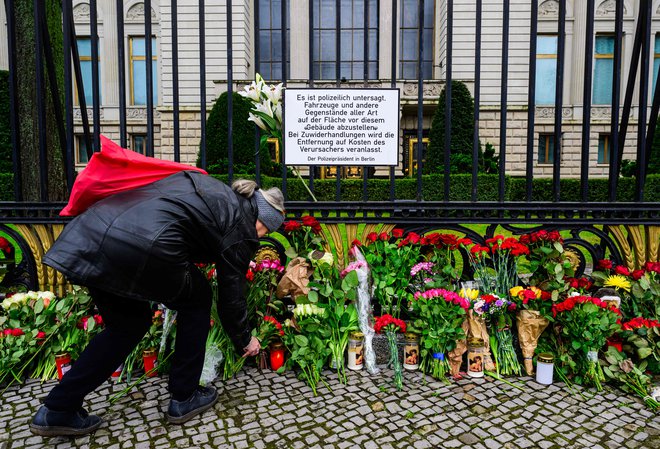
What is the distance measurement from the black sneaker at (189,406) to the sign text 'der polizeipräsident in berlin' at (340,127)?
1.82 meters

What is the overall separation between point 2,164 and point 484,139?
16.6m

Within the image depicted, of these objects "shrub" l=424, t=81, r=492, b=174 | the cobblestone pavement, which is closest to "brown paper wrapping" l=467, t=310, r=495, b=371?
the cobblestone pavement

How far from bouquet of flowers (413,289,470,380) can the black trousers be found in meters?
1.47

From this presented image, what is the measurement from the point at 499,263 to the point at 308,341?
1.55 m

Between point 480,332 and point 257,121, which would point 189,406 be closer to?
point 480,332

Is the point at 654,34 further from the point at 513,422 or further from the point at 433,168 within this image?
the point at 513,422

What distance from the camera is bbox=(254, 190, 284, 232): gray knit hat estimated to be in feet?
8.50

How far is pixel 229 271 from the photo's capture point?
2441 mm

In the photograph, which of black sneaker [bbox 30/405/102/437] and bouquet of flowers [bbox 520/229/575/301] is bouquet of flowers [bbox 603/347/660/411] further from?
black sneaker [bbox 30/405/102/437]

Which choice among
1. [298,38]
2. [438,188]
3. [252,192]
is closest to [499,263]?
[252,192]

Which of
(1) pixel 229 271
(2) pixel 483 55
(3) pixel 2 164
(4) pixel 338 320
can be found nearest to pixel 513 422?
(4) pixel 338 320

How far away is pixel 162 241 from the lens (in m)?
2.22

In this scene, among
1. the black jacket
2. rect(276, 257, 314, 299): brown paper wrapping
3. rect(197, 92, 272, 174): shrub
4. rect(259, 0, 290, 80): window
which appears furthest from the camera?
rect(259, 0, 290, 80): window

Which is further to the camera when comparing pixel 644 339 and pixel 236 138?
pixel 236 138
